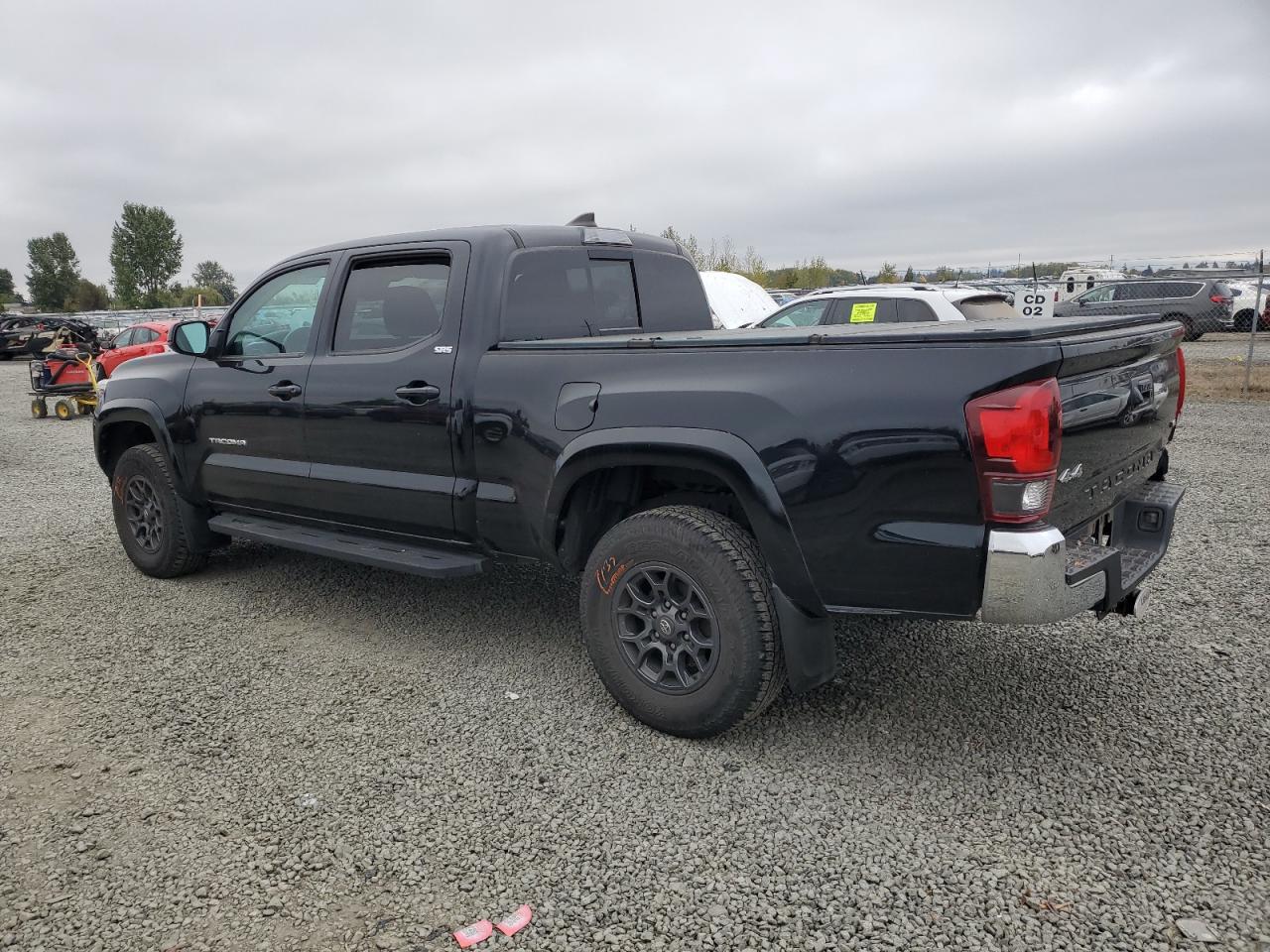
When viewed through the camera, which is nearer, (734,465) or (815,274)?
(734,465)

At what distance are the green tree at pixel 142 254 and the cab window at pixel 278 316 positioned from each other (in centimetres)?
9840

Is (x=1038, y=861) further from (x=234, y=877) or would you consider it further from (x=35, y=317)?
(x=35, y=317)

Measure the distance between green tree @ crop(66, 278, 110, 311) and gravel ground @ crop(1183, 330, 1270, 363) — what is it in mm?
96660

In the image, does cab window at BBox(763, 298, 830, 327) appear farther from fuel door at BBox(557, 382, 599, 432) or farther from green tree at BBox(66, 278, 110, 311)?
green tree at BBox(66, 278, 110, 311)

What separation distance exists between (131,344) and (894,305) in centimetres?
1578

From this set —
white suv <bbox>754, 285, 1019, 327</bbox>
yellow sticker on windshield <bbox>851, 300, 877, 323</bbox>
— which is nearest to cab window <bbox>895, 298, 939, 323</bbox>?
white suv <bbox>754, 285, 1019, 327</bbox>

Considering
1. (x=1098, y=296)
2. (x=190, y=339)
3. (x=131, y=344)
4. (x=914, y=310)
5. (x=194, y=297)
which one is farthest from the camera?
(x=194, y=297)

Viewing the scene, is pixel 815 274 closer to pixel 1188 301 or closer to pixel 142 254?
pixel 1188 301

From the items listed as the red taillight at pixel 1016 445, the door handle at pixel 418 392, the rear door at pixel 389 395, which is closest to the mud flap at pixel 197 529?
the rear door at pixel 389 395

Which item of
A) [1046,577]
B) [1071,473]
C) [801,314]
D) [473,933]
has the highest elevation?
[801,314]

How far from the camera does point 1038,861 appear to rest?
2.61 metres

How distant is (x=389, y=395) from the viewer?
4.03 m

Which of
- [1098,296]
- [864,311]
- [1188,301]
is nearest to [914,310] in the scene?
[864,311]

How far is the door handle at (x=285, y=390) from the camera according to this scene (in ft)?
14.6
